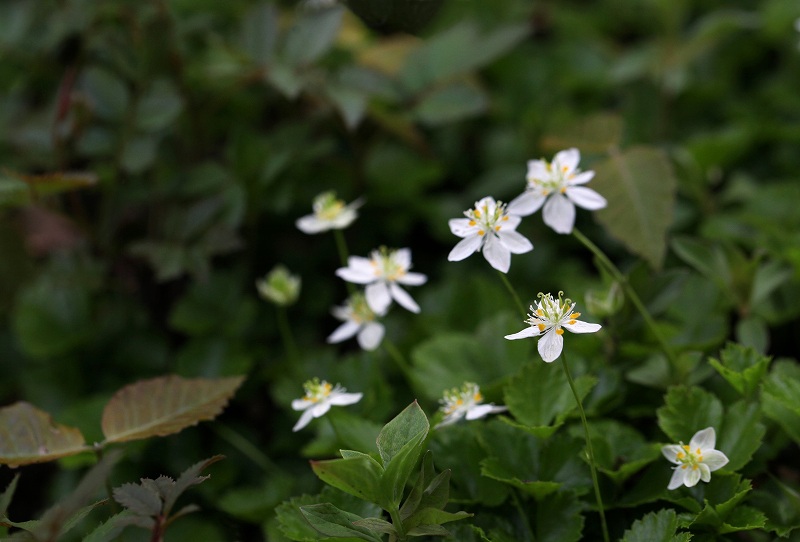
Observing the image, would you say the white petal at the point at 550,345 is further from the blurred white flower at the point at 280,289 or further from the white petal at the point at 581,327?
the blurred white flower at the point at 280,289

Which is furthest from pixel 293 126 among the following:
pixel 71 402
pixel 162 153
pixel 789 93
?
pixel 789 93

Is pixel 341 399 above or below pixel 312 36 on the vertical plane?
below

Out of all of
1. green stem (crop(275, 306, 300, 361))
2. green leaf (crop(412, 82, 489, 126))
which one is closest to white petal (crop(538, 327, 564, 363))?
green stem (crop(275, 306, 300, 361))

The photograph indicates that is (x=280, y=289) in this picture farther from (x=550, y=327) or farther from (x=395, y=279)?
(x=550, y=327)

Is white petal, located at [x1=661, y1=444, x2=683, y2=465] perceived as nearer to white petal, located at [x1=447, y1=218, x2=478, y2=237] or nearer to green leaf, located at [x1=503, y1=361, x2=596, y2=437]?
green leaf, located at [x1=503, y1=361, x2=596, y2=437]

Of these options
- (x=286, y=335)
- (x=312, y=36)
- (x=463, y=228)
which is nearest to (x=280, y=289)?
(x=286, y=335)

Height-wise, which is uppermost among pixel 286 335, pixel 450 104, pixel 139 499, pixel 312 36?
pixel 312 36

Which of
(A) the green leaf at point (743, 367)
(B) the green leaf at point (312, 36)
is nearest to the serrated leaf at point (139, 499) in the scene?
(A) the green leaf at point (743, 367)

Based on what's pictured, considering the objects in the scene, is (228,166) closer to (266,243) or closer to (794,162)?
(266,243)
